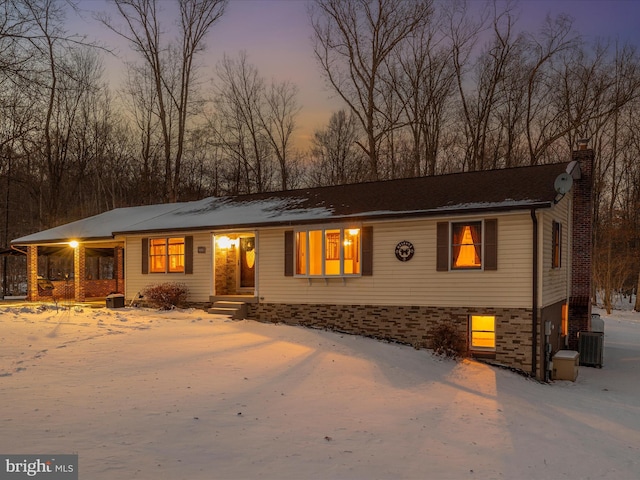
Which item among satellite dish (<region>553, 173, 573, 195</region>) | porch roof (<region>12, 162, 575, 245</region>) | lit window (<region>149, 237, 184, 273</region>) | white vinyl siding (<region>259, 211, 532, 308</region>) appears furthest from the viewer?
lit window (<region>149, 237, 184, 273</region>)

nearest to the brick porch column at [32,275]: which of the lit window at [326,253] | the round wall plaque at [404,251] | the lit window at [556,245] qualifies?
the lit window at [326,253]

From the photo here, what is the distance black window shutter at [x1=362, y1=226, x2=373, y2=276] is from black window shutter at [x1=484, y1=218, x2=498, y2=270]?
3.12 metres

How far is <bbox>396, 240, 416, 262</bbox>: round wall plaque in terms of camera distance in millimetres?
13320

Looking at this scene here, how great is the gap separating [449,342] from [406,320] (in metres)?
1.39

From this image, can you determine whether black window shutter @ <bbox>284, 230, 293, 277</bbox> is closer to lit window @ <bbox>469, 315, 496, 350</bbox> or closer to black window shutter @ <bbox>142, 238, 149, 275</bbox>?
lit window @ <bbox>469, 315, 496, 350</bbox>

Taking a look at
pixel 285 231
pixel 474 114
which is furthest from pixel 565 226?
pixel 474 114

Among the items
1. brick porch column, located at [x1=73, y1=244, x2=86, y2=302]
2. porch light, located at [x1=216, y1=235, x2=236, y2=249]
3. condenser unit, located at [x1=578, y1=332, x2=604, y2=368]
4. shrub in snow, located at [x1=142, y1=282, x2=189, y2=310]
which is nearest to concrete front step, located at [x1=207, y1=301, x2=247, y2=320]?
shrub in snow, located at [x1=142, y1=282, x2=189, y2=310]

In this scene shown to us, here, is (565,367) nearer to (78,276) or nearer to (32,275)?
(78,276)

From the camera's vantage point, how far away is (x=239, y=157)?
38906 millimetres

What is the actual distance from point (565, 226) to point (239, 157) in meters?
28.0

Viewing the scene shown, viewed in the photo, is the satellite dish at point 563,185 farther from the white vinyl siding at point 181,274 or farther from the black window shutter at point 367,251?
the white vinyl siding at point 181,274

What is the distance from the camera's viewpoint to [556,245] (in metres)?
14.1

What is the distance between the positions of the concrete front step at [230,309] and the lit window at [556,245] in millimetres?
9166

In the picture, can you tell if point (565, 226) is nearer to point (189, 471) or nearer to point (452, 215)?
point (452, 215)
